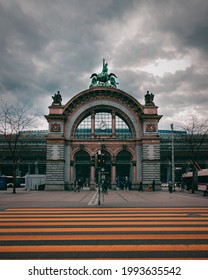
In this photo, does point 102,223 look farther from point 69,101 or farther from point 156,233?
point 69,101

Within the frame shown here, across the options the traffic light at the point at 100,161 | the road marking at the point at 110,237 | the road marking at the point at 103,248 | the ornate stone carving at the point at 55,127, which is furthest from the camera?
the ornate stone carving at the point at 55,127


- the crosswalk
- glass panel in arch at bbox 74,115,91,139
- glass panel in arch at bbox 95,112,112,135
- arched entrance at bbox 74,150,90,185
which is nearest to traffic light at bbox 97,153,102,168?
the crosswalk

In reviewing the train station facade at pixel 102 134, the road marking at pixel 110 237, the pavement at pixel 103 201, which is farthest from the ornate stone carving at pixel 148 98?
the road marking at pixel 110 237

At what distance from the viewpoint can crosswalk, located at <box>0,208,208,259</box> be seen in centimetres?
689

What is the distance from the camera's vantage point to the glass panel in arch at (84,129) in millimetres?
49106

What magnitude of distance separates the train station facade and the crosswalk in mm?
34365

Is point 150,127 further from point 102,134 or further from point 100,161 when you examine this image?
point 100,161

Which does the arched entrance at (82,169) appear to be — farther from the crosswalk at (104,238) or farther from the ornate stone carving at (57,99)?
the crosswalk at (104,238)

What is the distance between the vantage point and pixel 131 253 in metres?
6.93

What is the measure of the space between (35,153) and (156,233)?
74.0 m

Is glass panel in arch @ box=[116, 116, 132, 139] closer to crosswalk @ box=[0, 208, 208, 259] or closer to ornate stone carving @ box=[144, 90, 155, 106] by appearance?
ornate stone carving @ box=[144, 90, 155, 106]

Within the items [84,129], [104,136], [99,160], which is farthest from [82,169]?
[99,160]
